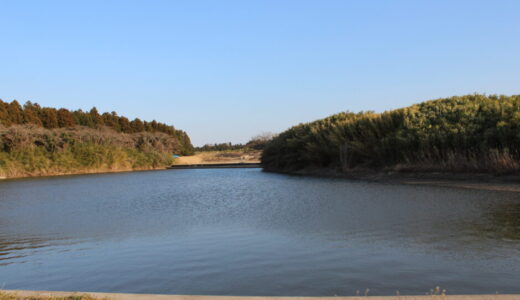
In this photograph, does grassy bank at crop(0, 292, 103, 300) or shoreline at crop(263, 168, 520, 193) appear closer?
grassy bank at crop(0, 292, 103, 300)

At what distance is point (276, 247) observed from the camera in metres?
6.93

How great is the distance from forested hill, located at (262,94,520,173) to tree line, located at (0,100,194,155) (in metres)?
34.6

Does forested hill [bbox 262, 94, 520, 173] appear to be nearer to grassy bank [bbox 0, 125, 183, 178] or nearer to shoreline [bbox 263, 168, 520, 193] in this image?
shoreline [bbox 263, 168, 520, 193]

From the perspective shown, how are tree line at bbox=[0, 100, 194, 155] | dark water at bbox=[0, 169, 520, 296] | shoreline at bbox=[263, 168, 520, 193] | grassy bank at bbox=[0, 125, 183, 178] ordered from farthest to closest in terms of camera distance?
tree line at bbox=[0, 100, 194, 155], grassy bank at bbox=[0, 125, 183, 178], shoreline at bbox=[263, 168, 520, 193], dark water at bbox=[0, 169, 520, 296]

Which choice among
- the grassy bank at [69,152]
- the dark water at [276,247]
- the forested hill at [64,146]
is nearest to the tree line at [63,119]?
the forested hill at [64,146]

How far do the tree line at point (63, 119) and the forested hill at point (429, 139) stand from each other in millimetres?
34616

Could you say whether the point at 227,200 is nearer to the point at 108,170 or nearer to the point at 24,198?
the point at 24,198

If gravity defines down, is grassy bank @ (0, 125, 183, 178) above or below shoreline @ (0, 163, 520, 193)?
above

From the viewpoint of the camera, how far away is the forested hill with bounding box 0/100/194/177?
117ft

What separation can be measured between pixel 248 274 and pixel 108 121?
63395 mm

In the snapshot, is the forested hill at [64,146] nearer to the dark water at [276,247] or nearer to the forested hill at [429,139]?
the forested hill at [429,139]

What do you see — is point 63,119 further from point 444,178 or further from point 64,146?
point 444,178

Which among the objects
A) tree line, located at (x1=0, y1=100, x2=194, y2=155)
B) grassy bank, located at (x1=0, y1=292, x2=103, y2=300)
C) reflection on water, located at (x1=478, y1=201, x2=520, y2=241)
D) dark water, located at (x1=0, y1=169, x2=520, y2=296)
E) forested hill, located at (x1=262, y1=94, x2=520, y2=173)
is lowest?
reflection on water, located at (x1=478, y1=201, x2=520, y2=241)

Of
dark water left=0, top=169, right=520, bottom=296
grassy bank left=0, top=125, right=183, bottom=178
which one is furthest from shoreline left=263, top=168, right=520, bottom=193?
grassy bank left=0, top=125, right=183, bottom=178
